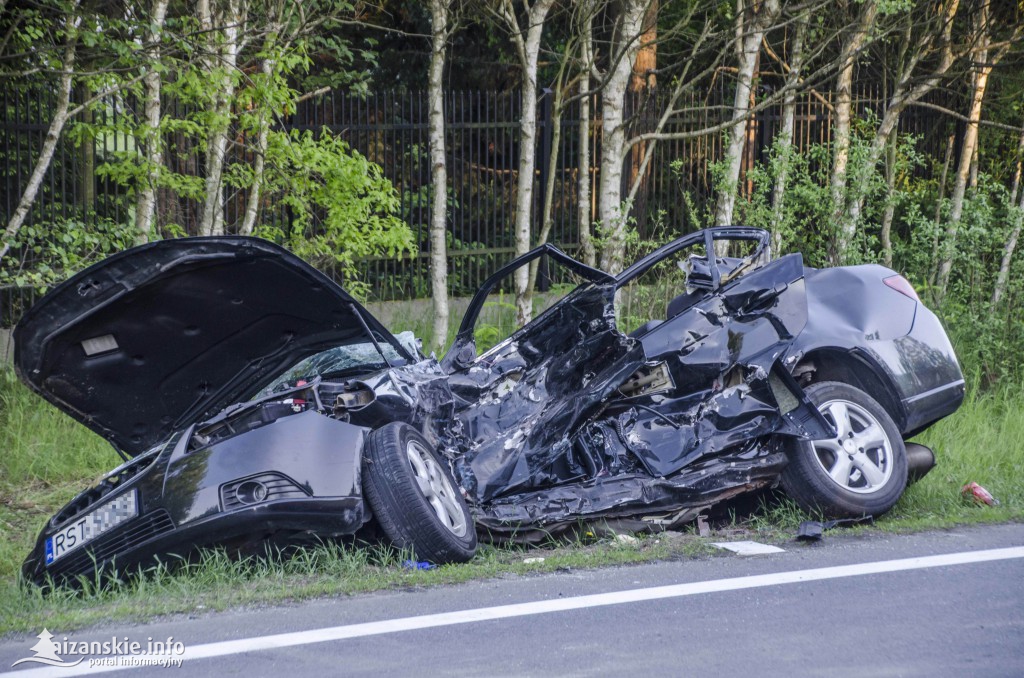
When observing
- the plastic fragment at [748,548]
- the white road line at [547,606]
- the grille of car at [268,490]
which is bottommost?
the plastic fragment at [748,548]

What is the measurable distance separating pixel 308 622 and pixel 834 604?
87.2 inches

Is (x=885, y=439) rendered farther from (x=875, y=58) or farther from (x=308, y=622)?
(x=875, y=58)

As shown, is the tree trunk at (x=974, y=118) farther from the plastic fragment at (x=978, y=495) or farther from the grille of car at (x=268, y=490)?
the grille of car at (x=268, y=490)

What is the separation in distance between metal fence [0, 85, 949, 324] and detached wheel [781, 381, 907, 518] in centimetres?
486

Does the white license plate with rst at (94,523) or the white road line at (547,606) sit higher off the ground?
the white license plate with rst at (94,523)

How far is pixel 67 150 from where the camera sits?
378 inches

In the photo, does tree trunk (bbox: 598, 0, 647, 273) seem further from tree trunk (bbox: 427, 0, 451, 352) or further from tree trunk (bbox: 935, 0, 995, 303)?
tree trunk (bbox: 935, 0, 995, 303)

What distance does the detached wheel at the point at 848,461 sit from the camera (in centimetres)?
559

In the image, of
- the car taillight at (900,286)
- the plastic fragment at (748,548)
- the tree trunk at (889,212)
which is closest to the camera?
the plastic fragment at (748,548)

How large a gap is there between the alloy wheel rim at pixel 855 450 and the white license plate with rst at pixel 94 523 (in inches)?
139

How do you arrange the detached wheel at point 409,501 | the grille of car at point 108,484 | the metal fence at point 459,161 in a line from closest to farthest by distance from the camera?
the detached wheel at point 409,501 → the grille of car at point 108,484 → the metal fence at point 459,161

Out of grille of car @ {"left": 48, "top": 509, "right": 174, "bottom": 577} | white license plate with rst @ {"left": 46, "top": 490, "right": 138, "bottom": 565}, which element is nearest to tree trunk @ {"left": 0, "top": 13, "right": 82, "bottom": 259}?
white license plate with rst @ {"left": 46, "top": 490, "right": 138, "bottom": 565}

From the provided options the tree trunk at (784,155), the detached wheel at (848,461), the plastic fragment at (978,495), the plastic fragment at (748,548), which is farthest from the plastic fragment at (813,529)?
the tree trunk at (784,155)

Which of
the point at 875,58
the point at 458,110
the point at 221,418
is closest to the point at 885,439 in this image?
the point at 221,418
